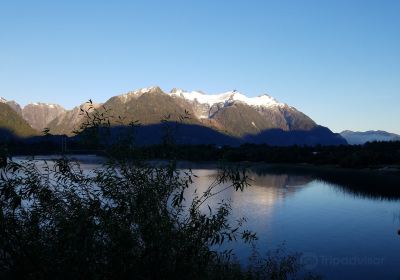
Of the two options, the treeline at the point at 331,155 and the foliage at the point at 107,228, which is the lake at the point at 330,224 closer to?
the foliage at the point at 107,228

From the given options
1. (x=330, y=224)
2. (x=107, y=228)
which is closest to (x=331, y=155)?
(x=330, y=224)

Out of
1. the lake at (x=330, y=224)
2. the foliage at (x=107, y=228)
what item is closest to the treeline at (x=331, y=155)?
the lake at (x=330, y=224)

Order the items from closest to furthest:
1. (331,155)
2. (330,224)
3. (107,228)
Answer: (107,228) < (330,224) < (331,155)

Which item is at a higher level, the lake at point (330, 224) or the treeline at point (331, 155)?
the treeline at point (331, 155)

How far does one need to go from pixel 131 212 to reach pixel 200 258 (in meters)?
2.00

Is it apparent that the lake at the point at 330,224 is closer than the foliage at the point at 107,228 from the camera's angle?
No

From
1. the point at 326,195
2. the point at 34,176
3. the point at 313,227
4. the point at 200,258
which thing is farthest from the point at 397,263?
the point at 326,195

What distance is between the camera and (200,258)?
10.1m

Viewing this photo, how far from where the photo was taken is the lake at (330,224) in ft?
115

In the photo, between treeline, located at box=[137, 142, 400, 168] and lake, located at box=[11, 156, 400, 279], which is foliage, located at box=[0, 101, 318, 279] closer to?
lake, located at box=[11, 156, 400, 279]

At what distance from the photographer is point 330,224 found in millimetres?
54062

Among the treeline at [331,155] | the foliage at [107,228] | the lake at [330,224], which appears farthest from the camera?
the treeline at [331,155]

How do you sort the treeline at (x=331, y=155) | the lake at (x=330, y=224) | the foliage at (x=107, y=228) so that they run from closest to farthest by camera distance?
1. the foliage at (x=107, y=228)
2. the lake at (x=330, y=224)
3. the treeline at (x=331, y=155)

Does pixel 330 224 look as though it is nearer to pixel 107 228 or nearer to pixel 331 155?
pixel 107 228
